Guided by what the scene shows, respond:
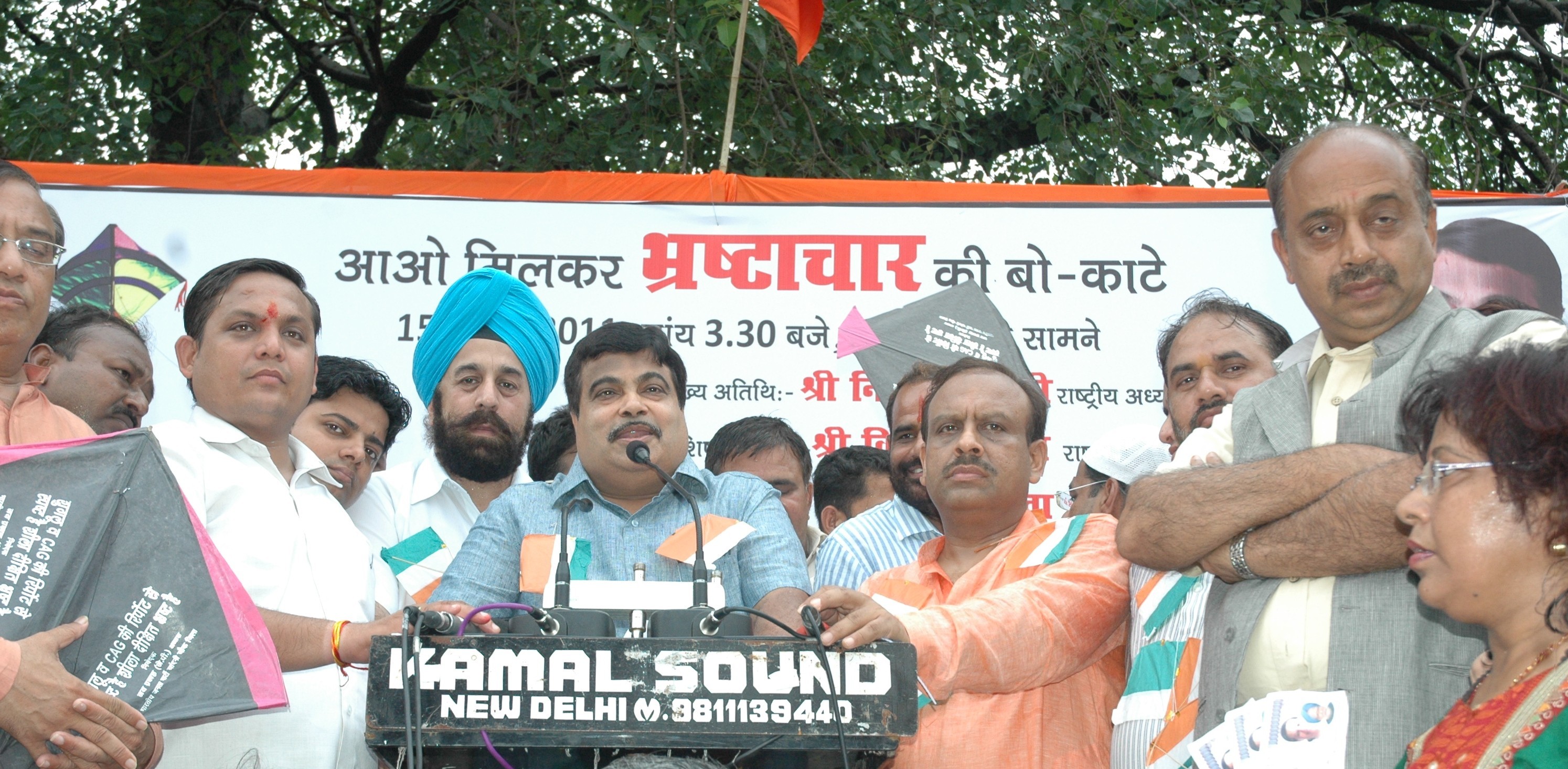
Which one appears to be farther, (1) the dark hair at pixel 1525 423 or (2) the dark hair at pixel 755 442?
(2) the dark hair at pixel 755 442

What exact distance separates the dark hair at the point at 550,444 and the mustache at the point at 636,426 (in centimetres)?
148

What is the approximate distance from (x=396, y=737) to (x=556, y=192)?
382 cm

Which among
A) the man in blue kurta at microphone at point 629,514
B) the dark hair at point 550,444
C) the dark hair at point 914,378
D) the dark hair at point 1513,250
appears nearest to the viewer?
the man in blue kurta at microphone at point 629,514

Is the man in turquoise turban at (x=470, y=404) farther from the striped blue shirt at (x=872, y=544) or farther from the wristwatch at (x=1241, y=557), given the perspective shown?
the wristwatch at (x=1241, y=557)

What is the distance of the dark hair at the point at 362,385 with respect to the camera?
176 inches

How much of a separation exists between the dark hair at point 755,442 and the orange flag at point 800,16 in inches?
67.2

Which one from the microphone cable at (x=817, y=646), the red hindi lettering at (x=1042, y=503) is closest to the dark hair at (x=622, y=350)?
the microphone cable at (x=817, y=646)

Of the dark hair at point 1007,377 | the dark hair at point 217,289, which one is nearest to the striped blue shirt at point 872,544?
the dark hair at point 1007,377

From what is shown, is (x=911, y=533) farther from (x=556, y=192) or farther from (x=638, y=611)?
(x=556, y=192)

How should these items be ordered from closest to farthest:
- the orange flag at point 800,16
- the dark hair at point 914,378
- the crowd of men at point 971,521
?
the crowd of men at point 971,521 < the dark hair at point 914,378 < the orange flag at point 800,16

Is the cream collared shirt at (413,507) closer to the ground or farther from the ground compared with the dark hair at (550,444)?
closer to the ground

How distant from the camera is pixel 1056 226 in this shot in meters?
5.44

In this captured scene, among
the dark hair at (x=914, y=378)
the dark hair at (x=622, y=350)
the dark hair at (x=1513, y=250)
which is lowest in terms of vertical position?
the dark hair at (x=622, y=350)

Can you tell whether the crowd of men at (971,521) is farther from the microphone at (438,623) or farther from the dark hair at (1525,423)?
the dark hair at (1525,423)
